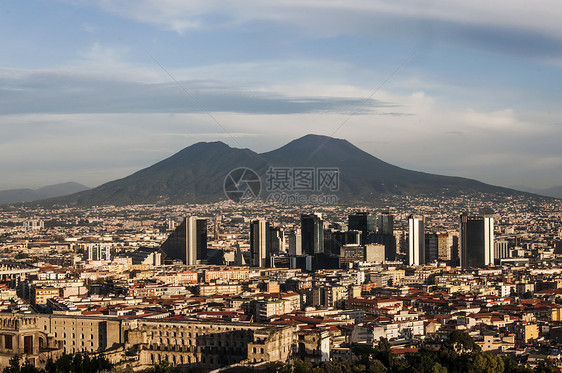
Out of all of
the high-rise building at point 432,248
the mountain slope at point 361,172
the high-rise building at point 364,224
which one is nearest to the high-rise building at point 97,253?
the high-rise building at point 364,224

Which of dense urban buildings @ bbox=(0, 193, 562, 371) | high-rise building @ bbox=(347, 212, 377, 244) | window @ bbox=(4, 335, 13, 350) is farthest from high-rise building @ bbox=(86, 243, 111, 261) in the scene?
window @ bbox=(4, 335, 13, 350)

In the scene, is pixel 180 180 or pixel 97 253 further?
pixel 180 180

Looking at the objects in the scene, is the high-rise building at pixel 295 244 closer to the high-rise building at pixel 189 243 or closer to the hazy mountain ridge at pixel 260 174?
the high-rise building at pixel 189 243

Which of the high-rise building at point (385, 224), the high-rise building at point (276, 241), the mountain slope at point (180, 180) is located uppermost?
the mountain slope at point (180, 180)

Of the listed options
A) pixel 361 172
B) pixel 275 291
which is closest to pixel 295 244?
pixel 275 291

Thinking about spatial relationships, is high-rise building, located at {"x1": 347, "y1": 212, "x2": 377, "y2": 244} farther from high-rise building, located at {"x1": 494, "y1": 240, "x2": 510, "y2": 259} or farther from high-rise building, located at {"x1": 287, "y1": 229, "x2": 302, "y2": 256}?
high-rise building, located at {"x1": 494, "y1": 240, "x2": 510, "y2": 259}

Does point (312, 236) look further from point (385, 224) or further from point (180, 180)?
point (180, 180)

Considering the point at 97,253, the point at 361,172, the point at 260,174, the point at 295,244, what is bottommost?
the point at 97,253
